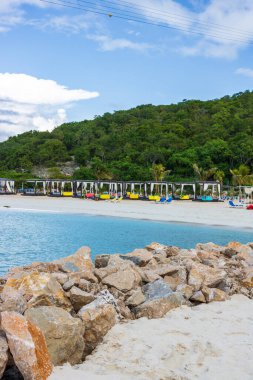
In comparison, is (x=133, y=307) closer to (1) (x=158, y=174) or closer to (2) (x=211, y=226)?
(2) (x=211, y=226)

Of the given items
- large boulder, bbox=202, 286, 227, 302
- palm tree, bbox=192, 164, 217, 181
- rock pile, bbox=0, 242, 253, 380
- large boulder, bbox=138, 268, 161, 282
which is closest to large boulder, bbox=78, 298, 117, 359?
rock pile, bbox=0, 242, 253, 380

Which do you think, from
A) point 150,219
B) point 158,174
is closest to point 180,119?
point 158,174

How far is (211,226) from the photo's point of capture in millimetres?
20188

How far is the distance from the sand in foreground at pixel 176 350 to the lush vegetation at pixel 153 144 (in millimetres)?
40625

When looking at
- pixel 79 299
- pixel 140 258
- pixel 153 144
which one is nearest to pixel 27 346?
pixel 79 299

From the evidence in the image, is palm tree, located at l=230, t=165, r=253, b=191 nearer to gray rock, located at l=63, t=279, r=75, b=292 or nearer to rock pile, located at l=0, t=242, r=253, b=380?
rock pile, located at l=0, t=242, r=253, b=380

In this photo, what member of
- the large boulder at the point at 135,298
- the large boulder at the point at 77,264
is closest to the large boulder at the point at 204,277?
the large boulder at the point at 135,298

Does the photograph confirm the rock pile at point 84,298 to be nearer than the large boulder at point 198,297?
Yes

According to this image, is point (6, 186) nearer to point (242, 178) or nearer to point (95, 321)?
point (242, 178)

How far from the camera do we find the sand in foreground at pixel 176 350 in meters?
3.36

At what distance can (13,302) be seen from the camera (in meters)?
3.79

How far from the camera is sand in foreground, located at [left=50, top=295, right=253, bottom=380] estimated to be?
336 cm

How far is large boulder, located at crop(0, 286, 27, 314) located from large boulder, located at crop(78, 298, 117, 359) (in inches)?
21.8

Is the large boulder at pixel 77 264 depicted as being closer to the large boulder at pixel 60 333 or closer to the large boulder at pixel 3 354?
the large boulder at pixel 60 333
